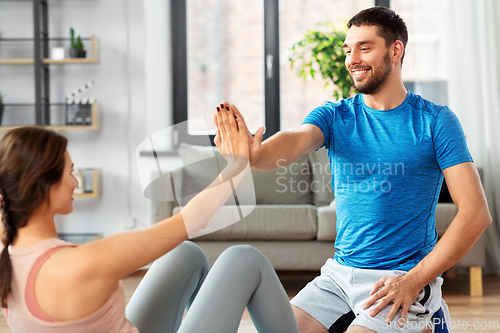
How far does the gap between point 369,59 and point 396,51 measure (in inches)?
3.6

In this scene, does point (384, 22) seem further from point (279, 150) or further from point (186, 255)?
point (186, 255)

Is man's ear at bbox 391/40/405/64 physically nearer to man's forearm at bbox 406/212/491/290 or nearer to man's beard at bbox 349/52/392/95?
man's beard at bbox 349/52/392/95

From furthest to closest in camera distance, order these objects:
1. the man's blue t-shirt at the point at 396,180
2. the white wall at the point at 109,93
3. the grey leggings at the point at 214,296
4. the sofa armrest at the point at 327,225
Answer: the white wall at the point at 109,93
the sofa armrest at the point at 327,225
the man's blue t-shirt at the point at 396,180
the grey leggings at the point at 214,296

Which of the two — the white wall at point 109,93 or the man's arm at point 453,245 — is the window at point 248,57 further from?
the man's arm at point 453,245

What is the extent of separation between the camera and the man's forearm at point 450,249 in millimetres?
1073

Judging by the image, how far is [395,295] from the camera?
3.47 ft

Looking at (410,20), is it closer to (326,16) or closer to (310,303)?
(326,16)

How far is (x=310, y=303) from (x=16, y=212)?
77cm

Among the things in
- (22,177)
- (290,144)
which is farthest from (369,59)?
(22,177)

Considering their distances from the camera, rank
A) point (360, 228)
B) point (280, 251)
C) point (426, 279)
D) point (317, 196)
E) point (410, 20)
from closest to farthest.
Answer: point (426, 279) < point (360, 228) < point (280, 251) < point (317, 196) < point (410, 20)

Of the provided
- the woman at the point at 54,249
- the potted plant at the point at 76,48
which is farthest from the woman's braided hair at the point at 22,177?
the potted plant at the point at 76,48

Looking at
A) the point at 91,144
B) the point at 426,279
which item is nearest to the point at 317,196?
the point at 91,144

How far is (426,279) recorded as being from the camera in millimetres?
1076

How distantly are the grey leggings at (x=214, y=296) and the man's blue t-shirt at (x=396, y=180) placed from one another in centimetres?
28
